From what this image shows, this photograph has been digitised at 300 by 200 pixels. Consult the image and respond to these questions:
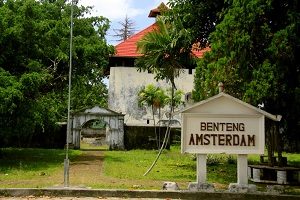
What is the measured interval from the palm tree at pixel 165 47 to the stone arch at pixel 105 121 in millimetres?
11470

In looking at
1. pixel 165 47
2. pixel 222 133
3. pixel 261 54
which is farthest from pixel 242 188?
pixel 165 47

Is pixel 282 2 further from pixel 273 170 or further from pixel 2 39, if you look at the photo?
pixel 2 39

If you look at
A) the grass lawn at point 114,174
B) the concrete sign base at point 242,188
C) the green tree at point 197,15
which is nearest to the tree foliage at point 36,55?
the grass lawn at point 114,174

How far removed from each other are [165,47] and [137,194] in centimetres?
733

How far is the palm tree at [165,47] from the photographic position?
15.9 m

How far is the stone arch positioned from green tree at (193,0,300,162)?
51.3 feet

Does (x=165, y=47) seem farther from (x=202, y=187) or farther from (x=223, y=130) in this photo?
(x=202, y=187)

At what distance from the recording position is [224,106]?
1005 centimetres

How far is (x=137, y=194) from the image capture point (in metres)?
9.69

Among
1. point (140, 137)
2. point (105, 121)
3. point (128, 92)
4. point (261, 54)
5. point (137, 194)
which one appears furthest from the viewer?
point (128, 92)

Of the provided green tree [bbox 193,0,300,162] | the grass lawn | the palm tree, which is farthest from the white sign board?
the palm tree

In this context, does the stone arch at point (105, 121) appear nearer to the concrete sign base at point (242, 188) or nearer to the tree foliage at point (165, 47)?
the tree foliage at point (165, 47)

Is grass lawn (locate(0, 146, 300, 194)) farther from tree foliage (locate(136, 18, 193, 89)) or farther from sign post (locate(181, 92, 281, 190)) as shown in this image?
tree foliage (locate(136, 18, 193, 89))

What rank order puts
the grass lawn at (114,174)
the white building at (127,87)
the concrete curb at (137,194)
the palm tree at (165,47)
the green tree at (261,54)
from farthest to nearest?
the white building at (127,87) → the palm tree at (165,47) → the grass lawn at (114,174) → the green tree at (261,54) → the concrete curb at (137,194)
